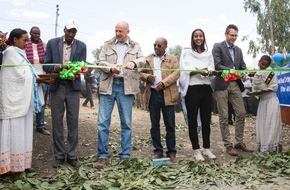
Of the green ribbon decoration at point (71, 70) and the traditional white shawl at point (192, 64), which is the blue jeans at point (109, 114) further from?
the traditional white shawl at point (192, 64)

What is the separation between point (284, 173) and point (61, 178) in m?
2.80

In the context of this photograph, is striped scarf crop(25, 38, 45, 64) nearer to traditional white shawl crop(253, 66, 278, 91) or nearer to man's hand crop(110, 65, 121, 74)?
man's hand crop(110, 65, 121, 74)

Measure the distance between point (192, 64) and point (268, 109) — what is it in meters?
1.63

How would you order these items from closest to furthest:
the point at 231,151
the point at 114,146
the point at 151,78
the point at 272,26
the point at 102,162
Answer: the point at 102,162, the point at 151,78, the point at 231,151, the point at 114,146, the point at 272,26

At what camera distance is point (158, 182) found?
13.4 ft

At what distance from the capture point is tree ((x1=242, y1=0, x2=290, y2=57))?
102 feet

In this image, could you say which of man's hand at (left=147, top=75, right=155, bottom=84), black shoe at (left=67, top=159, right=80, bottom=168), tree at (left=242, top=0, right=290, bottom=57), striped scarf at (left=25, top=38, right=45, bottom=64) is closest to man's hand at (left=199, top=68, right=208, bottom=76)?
man's hand at (left=147, top=75, right=155, bottom=84)

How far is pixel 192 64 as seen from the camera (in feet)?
18.0

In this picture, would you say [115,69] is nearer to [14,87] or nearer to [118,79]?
[118,79]

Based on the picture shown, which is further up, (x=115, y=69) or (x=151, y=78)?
(x=115, y=69)

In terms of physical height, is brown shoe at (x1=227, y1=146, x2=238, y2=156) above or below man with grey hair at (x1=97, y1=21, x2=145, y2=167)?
below

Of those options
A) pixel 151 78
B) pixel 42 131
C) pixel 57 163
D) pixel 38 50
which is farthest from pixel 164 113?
pixel 38 50

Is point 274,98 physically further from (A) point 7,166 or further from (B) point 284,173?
(A) point 7,166

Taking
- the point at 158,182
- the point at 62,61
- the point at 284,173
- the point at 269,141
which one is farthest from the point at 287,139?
the point at 62,61
